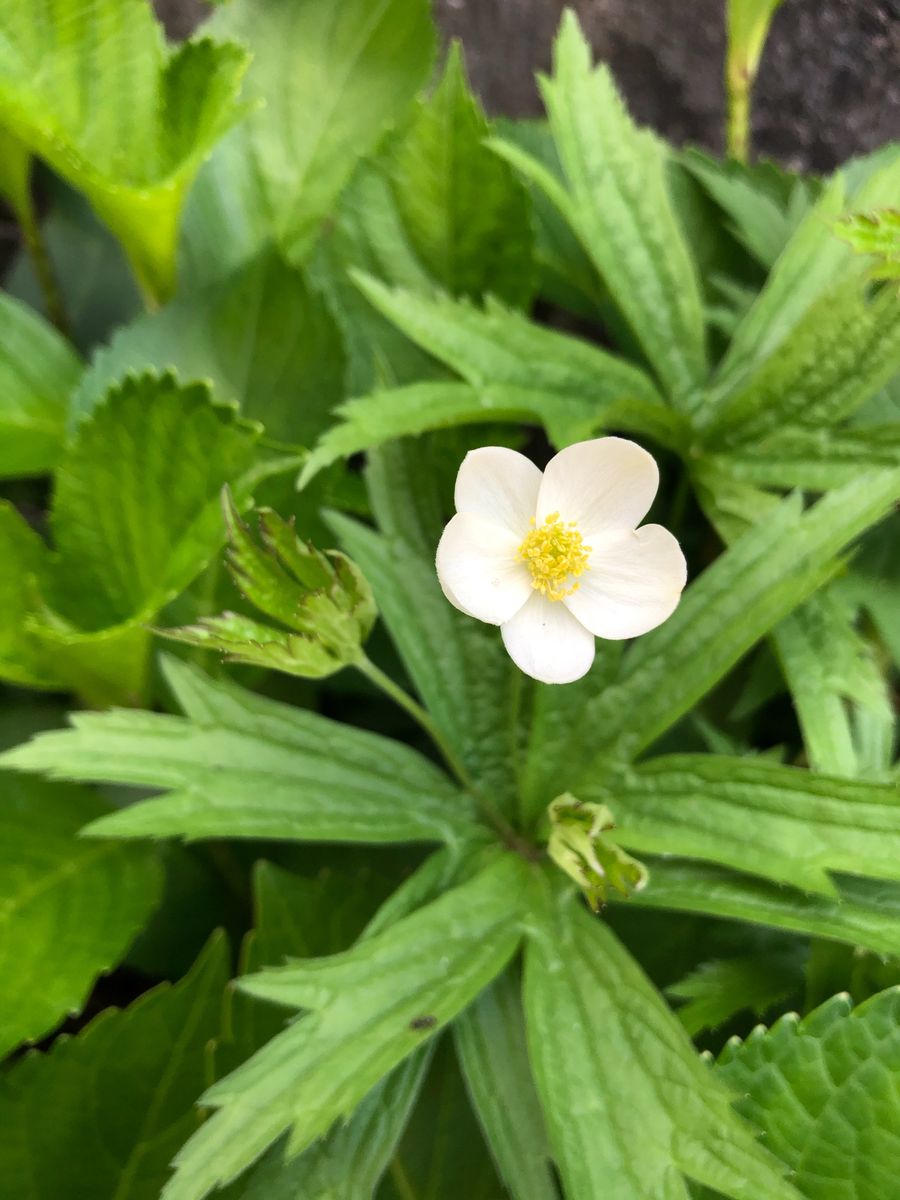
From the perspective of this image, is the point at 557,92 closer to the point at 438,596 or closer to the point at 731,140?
the point at 731,140

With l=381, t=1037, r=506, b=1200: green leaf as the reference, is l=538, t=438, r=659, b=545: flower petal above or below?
above

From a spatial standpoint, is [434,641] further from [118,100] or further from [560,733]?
[118,100]

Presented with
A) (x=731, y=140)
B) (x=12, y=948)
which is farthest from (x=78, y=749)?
(x=731, y=140)

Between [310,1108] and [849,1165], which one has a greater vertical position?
[310,1108]

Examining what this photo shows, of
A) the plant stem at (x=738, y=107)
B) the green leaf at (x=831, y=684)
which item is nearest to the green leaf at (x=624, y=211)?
the plant stem at (x=738, y=107)

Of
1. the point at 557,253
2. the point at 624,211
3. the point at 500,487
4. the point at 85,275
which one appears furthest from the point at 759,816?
the point at 85,275

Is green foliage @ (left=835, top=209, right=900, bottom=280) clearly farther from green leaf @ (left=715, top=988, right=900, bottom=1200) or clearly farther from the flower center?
green leaf @ (left=715, top=988, right=900, bottom=1200)

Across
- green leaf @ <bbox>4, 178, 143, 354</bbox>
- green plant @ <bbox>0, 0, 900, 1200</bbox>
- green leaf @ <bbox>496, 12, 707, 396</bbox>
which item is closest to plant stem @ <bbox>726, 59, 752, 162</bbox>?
green plant @ <bbox>0, 0, 900, 1200</bbox>
